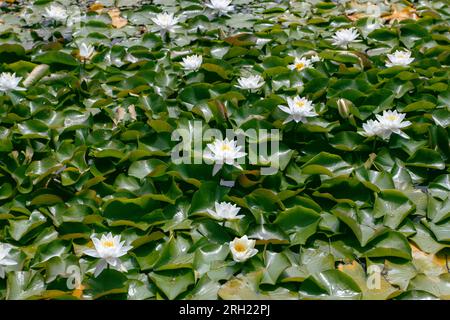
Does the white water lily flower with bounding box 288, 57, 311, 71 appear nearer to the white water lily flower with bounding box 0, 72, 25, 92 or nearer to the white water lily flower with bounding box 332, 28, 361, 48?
the white water lily flower with bounding box 332, 28, 361, 48

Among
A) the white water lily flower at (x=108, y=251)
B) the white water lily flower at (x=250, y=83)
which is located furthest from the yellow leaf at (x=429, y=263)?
the white water lily flower at (x=250, y=83)

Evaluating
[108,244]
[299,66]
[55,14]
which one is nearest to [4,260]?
[108,244]

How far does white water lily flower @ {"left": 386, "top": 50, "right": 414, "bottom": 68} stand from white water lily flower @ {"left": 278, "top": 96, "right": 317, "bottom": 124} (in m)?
0.63

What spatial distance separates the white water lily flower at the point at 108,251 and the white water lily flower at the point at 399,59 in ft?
5.23

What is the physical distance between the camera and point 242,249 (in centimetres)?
207

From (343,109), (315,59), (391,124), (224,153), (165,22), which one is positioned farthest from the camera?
(165,22)

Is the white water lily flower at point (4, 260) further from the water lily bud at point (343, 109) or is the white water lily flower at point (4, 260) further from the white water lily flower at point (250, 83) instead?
the water lily bud at point (343, 109)

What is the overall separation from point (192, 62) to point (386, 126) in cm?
96

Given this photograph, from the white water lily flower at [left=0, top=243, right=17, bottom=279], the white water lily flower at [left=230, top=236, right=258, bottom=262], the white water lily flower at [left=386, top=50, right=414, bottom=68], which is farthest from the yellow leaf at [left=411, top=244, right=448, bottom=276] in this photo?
the white water lily flower at [left=0, top=243, right=17, bottom=279]

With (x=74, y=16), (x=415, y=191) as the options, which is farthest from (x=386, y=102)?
(x=74, y=16)

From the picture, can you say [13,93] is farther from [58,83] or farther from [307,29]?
[307,29]

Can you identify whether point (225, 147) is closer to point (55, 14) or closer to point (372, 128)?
point (372, 128)

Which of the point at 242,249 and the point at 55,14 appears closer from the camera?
the point at 242,249

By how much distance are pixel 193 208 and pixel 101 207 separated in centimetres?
32
